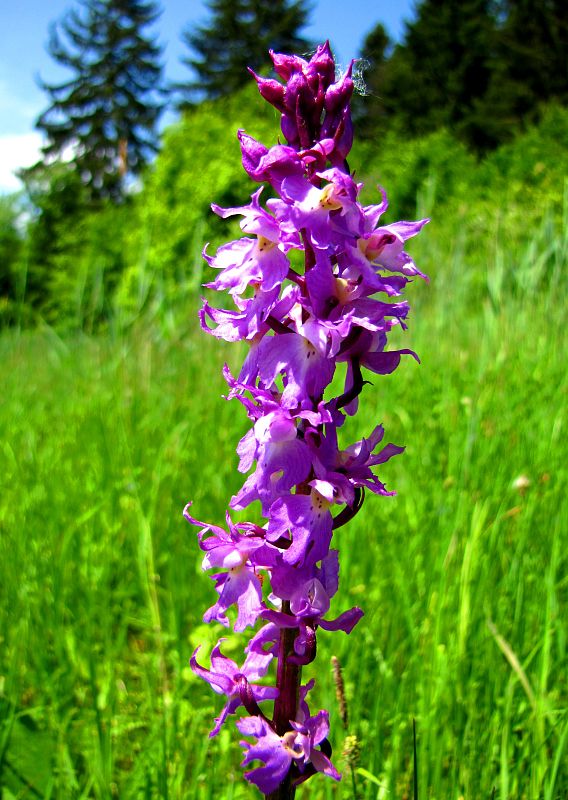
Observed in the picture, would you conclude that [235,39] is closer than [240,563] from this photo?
No

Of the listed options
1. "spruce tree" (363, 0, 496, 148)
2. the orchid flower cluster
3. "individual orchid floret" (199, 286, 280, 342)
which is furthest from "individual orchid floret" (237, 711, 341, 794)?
"spruce tree" (363, 0, 496, 148)

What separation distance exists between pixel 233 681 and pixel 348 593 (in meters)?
1.00

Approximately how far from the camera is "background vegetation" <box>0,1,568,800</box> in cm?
127

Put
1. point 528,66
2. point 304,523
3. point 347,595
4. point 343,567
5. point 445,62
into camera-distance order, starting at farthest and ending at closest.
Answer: point 445,62 < point 528,66 < point 343,567 < point 347,595 < point 304,523

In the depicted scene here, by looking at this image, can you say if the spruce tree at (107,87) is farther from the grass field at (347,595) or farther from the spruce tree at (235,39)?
the grass field at (347,595)

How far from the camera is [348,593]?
1.77 metres

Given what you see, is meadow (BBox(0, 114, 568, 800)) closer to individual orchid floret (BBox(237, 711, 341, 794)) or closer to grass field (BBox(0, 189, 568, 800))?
grass field (BBox(0, 189, 568, 800))

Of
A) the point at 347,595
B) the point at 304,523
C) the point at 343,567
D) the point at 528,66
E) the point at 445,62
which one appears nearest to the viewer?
the point at 304,523

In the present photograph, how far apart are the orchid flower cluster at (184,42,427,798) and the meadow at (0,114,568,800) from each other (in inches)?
11.1

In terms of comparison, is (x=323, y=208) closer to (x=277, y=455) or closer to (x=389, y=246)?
(x=389, y=246)

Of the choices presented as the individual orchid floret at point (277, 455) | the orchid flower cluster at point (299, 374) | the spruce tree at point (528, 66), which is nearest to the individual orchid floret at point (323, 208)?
the orchid flower cluster at point (299, 374)

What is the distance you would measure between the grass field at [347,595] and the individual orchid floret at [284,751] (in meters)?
0.32

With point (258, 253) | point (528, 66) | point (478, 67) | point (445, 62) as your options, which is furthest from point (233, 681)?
point (478, 67)

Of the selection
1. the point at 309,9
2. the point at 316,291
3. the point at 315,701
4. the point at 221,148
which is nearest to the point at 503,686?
the point at 315,701
